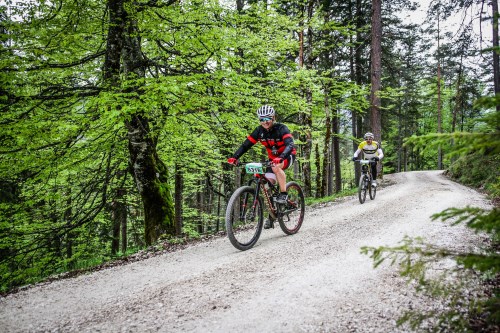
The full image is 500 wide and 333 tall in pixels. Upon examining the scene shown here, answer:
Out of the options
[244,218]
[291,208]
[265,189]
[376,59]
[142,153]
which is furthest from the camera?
[376,59]

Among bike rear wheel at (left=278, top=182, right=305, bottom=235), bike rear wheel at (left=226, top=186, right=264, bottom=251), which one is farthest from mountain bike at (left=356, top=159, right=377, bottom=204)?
bike rear wheel at (left=226, top=186, right=264, bottom=251)

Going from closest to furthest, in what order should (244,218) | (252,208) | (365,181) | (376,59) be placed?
(244,218) → (252,208) → (365,181) → (376,59)

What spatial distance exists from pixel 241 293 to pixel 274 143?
3.54m

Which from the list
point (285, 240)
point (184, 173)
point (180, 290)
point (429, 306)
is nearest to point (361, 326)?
point (429, 306)

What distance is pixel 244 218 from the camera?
18.8 ft

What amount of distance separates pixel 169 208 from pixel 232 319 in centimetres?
638

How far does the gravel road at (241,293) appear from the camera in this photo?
9.67 ft

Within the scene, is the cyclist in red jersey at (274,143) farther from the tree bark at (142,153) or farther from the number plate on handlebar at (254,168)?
the tree bark at (142,153)

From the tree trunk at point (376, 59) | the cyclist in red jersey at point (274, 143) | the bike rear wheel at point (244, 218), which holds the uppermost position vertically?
the tree trunk at point (376, 59)

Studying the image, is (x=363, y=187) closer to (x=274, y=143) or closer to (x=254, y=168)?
(x=274, y=143)

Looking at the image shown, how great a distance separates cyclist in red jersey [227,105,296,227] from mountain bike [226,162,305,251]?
0.58 ft

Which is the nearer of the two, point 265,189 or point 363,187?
point 265,189

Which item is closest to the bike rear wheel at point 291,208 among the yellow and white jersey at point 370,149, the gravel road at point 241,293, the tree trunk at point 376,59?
the gravel road at point 241,293

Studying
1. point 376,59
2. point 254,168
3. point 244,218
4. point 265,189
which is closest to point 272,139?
point 254,168
